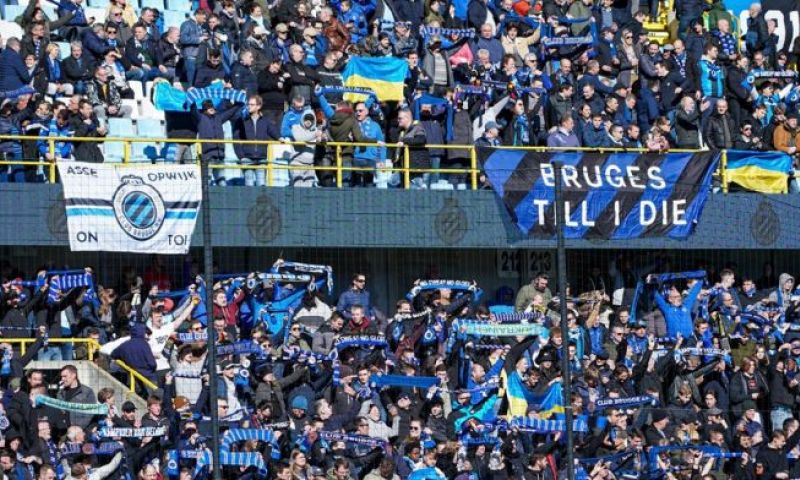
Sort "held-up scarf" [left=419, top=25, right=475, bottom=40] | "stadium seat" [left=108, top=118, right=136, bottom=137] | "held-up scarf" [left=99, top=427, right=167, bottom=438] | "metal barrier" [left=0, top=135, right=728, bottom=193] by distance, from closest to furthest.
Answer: "held-up scarf" [left=99, top=427, right=167, bottom=438]
"metal barrier" [left=0, top=135, right=728, bottom=193]
"stadium seat" [left=108, top=118, right=136, bottom=137]
"held-up scarf" [left=419, top=25, right=475, bottom=40]

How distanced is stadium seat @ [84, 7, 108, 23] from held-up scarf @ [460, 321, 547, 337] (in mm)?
6709

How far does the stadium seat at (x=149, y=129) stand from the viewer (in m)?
28.7

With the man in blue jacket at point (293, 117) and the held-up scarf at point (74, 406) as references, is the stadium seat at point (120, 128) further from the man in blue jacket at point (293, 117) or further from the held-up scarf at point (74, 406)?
the held-up scarf at point (74, 406)

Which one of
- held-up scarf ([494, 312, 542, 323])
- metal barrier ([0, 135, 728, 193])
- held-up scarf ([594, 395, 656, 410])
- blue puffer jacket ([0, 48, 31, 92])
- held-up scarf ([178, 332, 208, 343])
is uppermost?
blue puffer jacket ([0, 48, 31, 92])

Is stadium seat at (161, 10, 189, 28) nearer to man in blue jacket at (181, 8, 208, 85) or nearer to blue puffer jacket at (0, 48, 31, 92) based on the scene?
man in blue jacket at (181, 8, 208, 85)

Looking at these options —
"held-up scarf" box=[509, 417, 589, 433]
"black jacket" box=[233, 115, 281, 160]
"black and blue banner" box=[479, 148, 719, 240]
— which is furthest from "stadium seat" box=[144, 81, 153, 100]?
"held-up scarf" box=[509, 417, 589, 433]

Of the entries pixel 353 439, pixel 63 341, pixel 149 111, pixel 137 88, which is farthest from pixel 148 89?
pixel 353 439

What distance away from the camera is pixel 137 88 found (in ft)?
95.2

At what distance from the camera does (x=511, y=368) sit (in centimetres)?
2703

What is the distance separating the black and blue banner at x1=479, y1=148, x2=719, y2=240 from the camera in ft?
94.6

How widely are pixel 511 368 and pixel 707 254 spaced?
16.5 ft

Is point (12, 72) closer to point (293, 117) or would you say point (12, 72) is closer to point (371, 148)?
point (293, 117)

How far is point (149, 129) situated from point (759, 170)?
8.21 m

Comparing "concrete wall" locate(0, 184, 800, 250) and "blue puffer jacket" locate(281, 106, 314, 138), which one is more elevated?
"blue puffer jacket" locate(281, 106, 314, 138)
